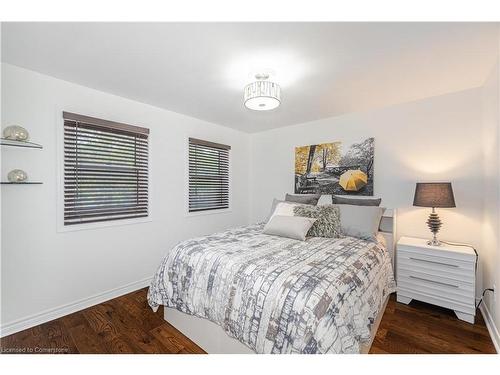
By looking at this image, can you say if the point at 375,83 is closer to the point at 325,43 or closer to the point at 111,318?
the point at 325,43

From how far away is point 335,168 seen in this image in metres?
3.24

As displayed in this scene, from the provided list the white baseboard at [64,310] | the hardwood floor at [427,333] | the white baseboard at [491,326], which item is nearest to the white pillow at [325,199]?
the hardwood floor at [427,333]

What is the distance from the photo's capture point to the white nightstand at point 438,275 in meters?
2.03

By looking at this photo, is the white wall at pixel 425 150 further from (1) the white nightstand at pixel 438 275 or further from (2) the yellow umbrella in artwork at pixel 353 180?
(1) the white nightstand at pixel 438 275

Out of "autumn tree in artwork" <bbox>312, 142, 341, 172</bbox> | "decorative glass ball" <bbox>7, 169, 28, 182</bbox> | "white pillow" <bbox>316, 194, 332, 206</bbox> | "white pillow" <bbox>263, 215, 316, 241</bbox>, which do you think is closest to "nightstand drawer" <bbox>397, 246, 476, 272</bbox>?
"white pillow" <bbox>263, 215, 316, 241</bbox>

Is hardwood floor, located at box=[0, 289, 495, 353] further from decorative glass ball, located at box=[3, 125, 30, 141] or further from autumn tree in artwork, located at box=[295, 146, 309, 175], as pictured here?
autumn tree in artwork, located at box=[295, 146, 309, 175]

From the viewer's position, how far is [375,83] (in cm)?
221

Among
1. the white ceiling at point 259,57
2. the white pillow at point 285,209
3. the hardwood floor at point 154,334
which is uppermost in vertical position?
the white ceiling at point 259,57

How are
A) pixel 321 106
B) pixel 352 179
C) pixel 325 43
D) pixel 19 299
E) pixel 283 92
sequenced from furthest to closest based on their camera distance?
pixel 352 179, pixel 321 106, pixel 283 92, pixel 19 299, pixel 325 43

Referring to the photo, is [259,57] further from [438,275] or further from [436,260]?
[438,275]

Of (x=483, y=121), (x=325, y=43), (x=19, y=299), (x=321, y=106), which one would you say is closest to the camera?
(x=325, y=43)

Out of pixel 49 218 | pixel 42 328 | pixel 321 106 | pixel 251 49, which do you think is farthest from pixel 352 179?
pixel 42 328

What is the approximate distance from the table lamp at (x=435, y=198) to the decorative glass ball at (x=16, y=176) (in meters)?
3.64

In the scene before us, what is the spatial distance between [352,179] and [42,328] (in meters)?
3.65
